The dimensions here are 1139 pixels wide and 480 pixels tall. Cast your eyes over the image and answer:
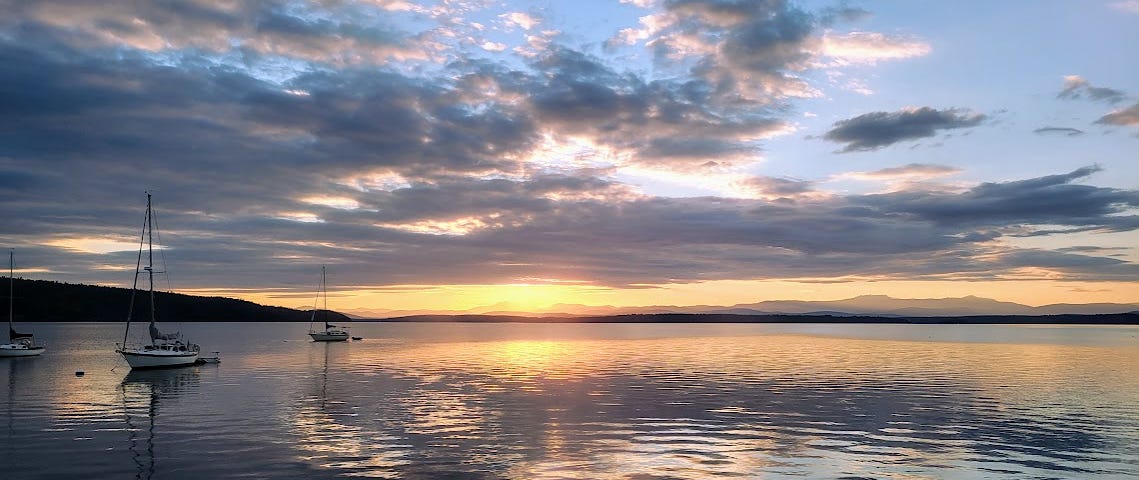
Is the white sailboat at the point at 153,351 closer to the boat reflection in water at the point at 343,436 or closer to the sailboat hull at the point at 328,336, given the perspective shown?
the boat reflection in water at the point at 343,436

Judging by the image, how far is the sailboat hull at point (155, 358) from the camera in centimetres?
8700

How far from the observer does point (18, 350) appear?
116 metres

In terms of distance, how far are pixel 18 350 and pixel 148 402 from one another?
7869 centimetres

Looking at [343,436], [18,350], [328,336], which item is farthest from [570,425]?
[328,336]

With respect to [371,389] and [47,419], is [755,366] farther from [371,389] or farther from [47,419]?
[47,419]

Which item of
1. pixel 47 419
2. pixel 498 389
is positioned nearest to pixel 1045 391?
pixel 498 389

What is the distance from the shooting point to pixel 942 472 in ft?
106

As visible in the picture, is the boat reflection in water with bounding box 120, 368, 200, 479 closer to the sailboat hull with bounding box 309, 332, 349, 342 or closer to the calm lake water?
the calm lake water

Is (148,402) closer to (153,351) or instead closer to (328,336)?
(153,351)

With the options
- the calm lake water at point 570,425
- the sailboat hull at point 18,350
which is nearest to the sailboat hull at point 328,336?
the sailboat hull at point 18,350

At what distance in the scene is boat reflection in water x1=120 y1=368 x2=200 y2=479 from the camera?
3516 cm

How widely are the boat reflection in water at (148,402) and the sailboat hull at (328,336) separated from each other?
9885 centimetres

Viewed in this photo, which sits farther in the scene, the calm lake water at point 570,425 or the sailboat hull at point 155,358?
the sailboat hull at point 155,358

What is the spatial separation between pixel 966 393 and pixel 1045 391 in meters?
8.47
